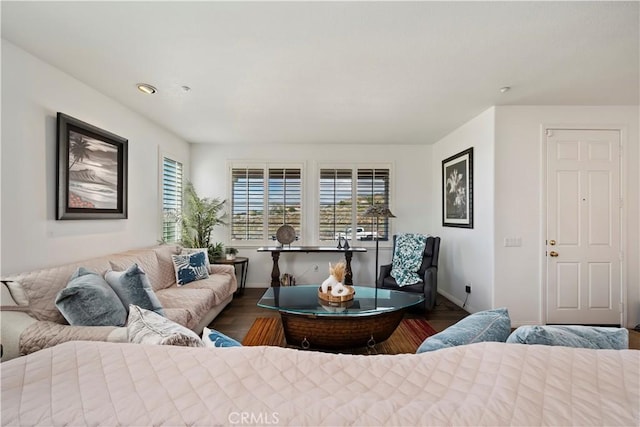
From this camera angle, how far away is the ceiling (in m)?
1.71

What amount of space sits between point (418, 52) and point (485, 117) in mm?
1853

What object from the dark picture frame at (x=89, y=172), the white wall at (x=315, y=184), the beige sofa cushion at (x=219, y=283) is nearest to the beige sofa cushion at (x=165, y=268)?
the beige sofa cushion at (x=219, y=283)

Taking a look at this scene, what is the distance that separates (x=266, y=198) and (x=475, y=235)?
332 cm

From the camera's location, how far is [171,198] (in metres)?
4.38

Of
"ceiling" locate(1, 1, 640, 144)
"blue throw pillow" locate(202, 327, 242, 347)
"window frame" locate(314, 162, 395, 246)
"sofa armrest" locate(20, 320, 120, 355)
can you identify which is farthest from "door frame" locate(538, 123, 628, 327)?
"sofa armrest" locate(20, 320, 120, 355)

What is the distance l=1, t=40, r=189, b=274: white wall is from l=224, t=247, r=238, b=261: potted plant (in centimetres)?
169

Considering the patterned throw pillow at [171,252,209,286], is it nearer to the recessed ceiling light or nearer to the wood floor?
the wood floor

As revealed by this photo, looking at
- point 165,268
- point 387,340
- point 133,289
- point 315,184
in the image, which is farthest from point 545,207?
point 165,268

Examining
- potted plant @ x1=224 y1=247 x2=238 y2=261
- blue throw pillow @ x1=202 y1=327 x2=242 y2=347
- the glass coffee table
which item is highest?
blue throw pillow @ x1=202 y1=327 x2=242 y2=347

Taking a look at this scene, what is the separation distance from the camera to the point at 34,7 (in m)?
1.67

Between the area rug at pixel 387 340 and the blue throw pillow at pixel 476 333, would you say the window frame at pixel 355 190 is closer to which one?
the area rug at pixel 387 340

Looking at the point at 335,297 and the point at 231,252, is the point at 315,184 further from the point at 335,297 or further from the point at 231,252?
the point at 335,297

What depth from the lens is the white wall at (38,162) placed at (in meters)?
1.99

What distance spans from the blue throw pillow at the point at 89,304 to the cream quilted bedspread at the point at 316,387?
1.12 m
